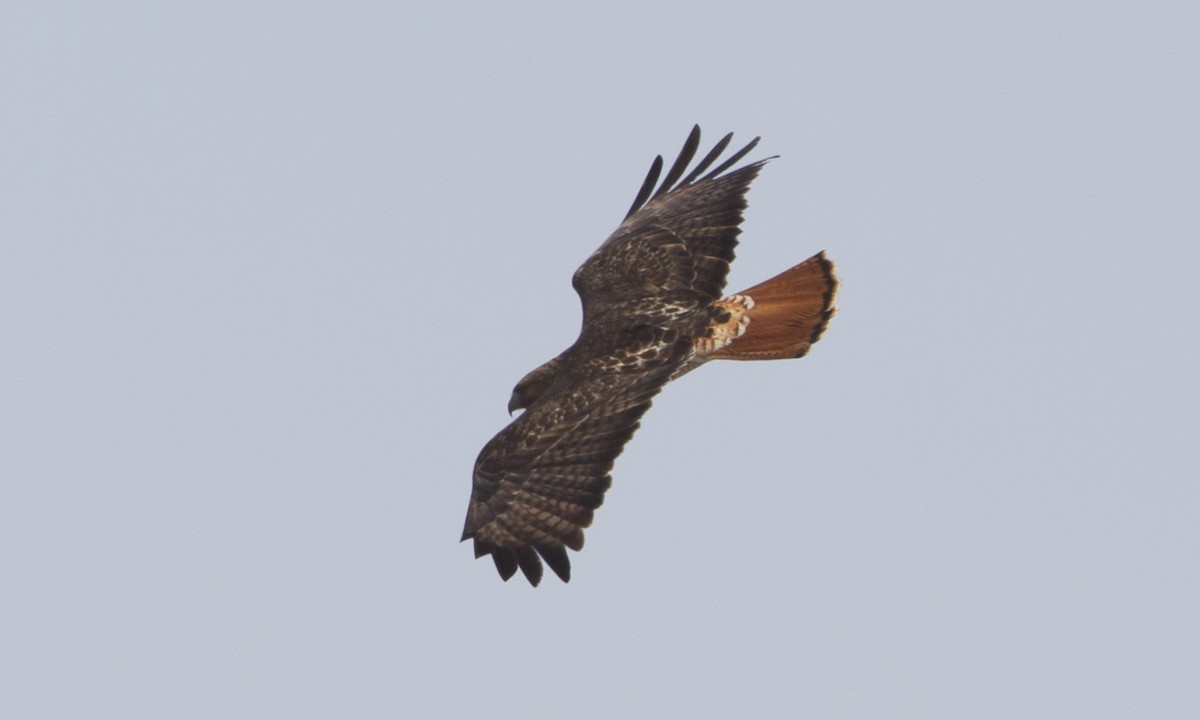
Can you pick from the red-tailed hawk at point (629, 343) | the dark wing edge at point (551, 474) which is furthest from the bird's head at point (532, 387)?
the dark wing edge at point (551, 474)

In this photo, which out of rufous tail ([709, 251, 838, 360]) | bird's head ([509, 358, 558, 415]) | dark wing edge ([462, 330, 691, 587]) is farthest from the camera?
rufous tail ([709, 251, 838, 360])

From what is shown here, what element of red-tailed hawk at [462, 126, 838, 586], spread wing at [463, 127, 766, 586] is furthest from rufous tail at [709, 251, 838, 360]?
spread wing at [463, 127, 766, 586]

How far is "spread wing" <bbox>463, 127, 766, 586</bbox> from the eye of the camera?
38.4ft

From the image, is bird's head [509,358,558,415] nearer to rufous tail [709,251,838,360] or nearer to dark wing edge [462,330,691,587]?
dark wing edge [462,330,691,587]

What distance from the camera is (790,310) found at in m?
13.3

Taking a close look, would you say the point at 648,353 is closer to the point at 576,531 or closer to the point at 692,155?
the point at 576,531

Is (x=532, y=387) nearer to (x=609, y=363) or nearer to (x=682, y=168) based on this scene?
(x=609, y=363)

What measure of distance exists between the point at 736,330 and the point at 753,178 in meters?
1.82

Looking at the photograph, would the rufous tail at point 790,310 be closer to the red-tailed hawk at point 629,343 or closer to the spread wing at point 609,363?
the red-tailed hawk at point 629,343

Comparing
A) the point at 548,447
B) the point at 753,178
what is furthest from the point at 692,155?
the point at 548,447

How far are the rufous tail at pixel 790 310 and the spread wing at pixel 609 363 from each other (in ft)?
1.11

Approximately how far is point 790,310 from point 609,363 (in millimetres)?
1357

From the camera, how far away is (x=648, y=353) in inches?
505

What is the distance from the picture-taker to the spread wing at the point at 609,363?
38.4ft
